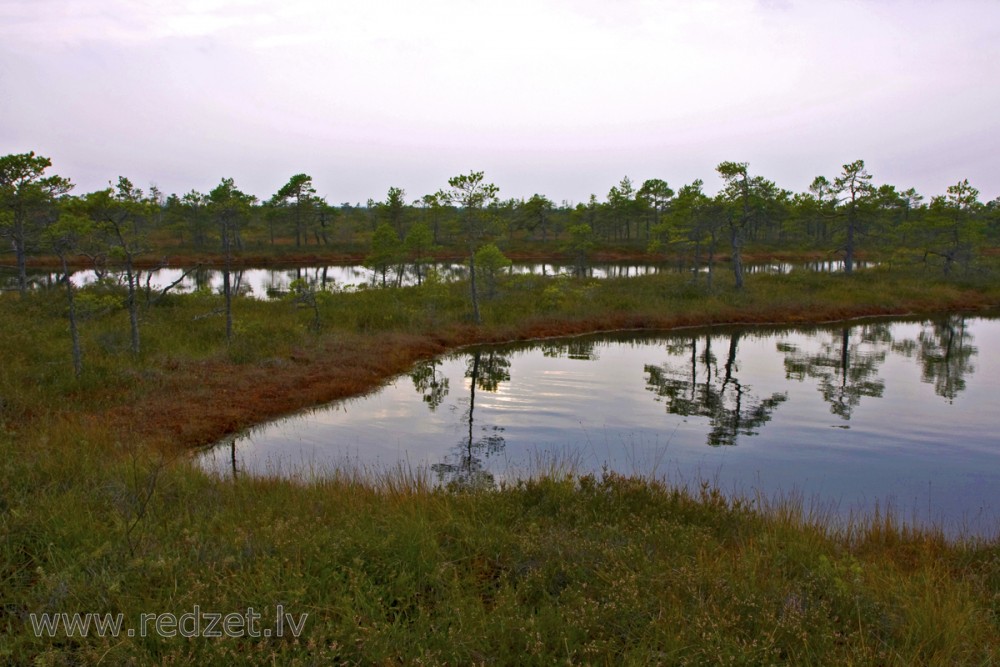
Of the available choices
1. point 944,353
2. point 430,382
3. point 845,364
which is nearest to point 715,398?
point 845,364

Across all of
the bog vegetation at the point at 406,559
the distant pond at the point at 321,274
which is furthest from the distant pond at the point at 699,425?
the distant pond at the point at 321,274

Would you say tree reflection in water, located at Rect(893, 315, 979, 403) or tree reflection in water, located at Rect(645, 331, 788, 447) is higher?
tree reflection in water, located at Rect(893, 315, 979, 403)

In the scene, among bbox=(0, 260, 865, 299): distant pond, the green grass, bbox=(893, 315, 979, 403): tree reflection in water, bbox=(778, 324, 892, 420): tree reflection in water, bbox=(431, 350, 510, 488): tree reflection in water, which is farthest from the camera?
bbox=(0, 260, 865, 299): distant pond

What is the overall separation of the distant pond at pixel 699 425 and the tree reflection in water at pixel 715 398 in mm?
68

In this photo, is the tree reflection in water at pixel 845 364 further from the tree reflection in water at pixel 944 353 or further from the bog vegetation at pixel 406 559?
the bog vegetation at pixel 406 559

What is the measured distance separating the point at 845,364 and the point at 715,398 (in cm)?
761

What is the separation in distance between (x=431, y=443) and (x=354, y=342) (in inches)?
360

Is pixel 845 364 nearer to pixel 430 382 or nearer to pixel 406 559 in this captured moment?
pixel 430 382

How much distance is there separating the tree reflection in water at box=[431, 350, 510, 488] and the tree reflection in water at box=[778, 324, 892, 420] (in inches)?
367

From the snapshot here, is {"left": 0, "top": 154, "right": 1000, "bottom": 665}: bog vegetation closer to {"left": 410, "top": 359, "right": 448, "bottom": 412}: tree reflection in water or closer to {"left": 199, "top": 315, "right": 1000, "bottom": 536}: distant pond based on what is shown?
{"left": 199, "top": 315, "right": 1000, "bottom": 536}: distant pond

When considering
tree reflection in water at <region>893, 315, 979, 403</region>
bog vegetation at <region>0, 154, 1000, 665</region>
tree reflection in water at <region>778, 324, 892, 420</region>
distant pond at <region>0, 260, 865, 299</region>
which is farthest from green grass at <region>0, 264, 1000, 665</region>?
distant pond at <region>0, 260, 865, 299</region>

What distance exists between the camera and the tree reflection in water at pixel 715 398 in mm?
14023

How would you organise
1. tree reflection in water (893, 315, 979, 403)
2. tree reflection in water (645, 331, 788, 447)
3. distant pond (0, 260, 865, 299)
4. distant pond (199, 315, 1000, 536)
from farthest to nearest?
1. distant pond (0, 260, 865, 299)
2. tree reflection in water (893, 315, 979, 403)
3. tree reflection in water (645, 331, 788, 447)
4. distant pond (199, 315, 1000, 536)

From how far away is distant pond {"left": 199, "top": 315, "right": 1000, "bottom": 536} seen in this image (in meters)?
10.5
